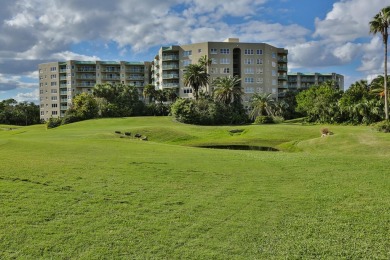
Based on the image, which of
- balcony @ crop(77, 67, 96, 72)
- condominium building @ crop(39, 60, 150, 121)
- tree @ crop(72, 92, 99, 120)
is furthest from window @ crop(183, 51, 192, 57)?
balcony @ crop(77, 67, 96, 72)

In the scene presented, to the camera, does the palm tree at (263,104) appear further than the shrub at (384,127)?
Yes

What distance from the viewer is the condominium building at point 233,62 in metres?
107

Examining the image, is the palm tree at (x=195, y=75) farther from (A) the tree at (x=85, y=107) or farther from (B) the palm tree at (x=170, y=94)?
(A) the tree at (x=85, y=107)

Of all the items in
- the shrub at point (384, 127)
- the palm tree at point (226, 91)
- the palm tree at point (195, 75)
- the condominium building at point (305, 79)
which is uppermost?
the condominium building at point (305, 79)

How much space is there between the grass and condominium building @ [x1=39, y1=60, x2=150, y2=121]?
122239 mm

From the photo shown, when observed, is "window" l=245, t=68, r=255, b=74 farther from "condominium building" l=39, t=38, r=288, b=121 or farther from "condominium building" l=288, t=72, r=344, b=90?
"condominium building" l=288, t=72, r=344, b=90

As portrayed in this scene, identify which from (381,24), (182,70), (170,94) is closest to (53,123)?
(170,94)

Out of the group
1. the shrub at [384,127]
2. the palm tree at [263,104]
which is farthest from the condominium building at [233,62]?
the shrub at [384,127]

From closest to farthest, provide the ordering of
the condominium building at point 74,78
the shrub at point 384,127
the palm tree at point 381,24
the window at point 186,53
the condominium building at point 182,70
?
the shrub at point 384,127, the palm tree at point 381,24, the condominium building at point 182,70, the window at point 186,53, the condominium building at point 74,78

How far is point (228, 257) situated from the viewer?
8.31 meters

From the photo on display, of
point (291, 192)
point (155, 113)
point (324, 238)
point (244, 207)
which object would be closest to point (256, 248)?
point (324, 238)

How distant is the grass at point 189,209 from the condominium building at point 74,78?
401 feet

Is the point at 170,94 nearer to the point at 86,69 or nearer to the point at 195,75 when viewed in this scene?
the point at 195,75

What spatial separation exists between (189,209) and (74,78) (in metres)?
134
